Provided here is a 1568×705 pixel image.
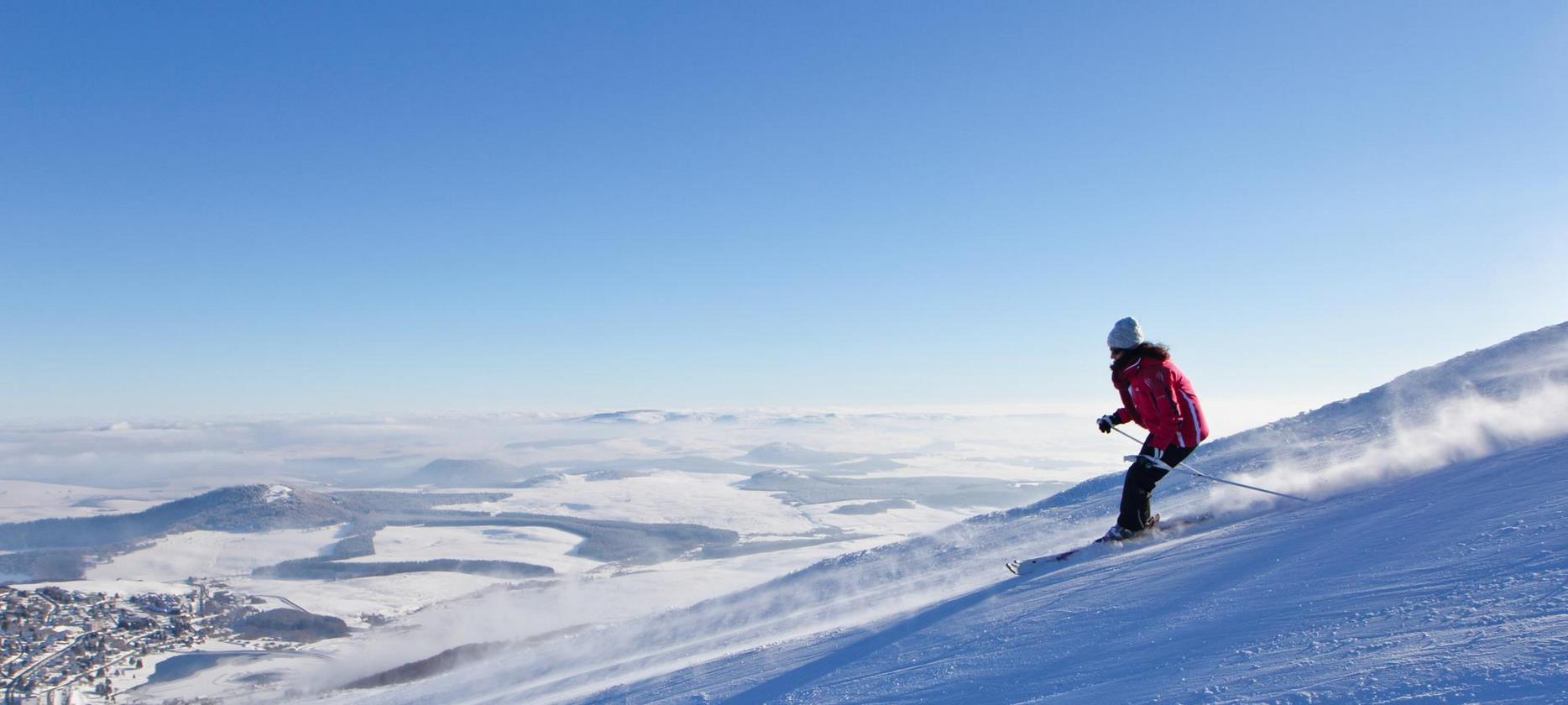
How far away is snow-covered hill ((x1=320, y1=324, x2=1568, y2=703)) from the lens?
8.27 ft

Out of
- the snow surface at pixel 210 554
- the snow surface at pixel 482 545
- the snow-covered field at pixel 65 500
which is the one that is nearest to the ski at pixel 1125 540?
the snow surface at pixel 482 545

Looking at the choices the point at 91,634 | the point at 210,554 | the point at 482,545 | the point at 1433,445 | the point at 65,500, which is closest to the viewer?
the point at 1433,445

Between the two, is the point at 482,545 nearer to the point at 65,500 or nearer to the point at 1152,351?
the point at 1152,351

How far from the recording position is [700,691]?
4.79 meters

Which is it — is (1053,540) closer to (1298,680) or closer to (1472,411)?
(1472,411)

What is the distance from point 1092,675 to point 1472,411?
665cm

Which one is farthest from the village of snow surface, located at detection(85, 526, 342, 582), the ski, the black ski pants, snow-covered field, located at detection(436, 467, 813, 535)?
snow-covered field, located at detection(436, 467, 813, 535)

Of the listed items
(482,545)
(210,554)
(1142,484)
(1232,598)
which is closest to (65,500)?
(210,554)

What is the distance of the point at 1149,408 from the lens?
6.31 m

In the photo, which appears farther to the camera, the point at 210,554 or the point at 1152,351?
the point at 210,554

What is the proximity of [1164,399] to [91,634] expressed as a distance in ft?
219

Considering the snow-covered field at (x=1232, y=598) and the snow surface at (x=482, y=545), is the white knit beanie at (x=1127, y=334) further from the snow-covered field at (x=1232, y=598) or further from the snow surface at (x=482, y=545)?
the snow surface at (x=482, y=545)

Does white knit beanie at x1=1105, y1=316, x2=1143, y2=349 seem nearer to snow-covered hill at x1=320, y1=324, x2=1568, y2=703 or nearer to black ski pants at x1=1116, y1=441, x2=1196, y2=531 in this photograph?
black ski pants at x1=1116, y1=441, x2=1196, y2=531

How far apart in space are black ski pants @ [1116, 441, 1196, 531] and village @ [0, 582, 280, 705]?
46816 millimetres
